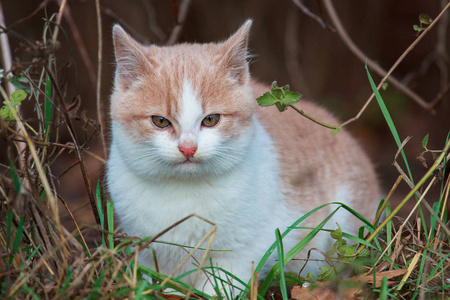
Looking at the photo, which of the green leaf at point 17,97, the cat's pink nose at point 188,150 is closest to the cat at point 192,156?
the cat's pink nose at point 188,150

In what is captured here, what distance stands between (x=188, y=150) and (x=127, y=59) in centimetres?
58

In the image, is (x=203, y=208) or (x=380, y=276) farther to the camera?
(x=203, y=208)

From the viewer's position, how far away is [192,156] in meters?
2.17

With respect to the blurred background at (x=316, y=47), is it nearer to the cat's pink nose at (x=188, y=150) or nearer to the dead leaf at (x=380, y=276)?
the dead leaf at (x=380, y=276)

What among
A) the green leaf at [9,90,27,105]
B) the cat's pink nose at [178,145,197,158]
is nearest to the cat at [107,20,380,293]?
the cat's pink nose at [178,145,197,158]

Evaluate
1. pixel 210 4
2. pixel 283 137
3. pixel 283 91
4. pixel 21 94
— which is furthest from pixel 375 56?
pixel 21 94

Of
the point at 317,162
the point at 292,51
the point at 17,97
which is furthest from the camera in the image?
the point at 292,51

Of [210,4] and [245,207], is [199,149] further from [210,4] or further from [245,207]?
[210,4]

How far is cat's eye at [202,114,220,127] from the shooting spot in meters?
2.30

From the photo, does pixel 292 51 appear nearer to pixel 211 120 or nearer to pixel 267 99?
pixel 211 120

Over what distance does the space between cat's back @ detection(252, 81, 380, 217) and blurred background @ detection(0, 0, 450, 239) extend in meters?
1.85

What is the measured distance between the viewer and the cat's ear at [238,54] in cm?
239

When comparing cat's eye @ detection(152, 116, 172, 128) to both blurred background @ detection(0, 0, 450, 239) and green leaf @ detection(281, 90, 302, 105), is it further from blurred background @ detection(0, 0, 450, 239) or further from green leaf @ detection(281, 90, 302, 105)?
blurred background @ detection(0, 0, 450, 239)

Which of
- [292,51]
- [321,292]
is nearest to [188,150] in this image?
[321,292]
